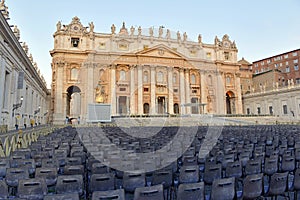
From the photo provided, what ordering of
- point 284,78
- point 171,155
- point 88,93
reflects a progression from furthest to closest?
point 284,78, point 88,93, point 171,155

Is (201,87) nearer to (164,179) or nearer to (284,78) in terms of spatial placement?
(284,78)

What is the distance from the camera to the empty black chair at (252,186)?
3.89 m

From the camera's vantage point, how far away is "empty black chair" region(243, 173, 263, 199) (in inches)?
153

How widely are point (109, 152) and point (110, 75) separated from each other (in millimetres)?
41178

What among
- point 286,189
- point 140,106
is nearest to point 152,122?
point 140,106

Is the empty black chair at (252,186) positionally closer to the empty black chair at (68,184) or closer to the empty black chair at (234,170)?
the empty black chair at (234,170)

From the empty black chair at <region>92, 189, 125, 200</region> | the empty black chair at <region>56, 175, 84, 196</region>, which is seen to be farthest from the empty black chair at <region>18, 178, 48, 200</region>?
the empty black chair at <region>92, 189, 125, 200</region>

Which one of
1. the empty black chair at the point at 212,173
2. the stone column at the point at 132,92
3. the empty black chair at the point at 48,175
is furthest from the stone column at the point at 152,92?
the empty black chair at the point at 48,175

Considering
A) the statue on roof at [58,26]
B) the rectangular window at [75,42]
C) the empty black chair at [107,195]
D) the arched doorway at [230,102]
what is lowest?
the empty black chair at [107,195]

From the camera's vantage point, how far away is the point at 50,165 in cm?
536

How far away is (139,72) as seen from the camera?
48.3 m

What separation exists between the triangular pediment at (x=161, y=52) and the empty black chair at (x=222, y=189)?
46.3 metres

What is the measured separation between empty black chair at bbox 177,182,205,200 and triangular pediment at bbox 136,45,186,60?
153 feet

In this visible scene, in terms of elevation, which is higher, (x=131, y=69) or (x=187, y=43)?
(x=187, y=43)
